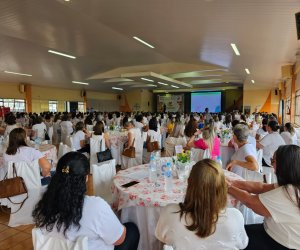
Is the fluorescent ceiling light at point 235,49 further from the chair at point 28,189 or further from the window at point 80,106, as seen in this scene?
the window at point 80,106

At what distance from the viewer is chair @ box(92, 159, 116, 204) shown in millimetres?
2975

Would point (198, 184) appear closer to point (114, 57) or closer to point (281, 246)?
point (281, 246)

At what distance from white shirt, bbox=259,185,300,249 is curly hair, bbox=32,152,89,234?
1.30 metres

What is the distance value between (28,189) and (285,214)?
9.79 ft

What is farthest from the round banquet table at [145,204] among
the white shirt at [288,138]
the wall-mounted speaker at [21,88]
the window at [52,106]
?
the window at [52,106]

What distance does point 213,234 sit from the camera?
57.9 inches

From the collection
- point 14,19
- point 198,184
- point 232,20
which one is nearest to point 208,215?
point 198,184

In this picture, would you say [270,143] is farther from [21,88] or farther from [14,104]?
[14,104]

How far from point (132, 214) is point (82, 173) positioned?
96 centimetres

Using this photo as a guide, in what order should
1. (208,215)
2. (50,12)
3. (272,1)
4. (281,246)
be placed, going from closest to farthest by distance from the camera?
(208,215), (281,246), (272,1), (50,12)

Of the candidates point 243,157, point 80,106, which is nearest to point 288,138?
point 243,157

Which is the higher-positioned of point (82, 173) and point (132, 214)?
point (82, 173)

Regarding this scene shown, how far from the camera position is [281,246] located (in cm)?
180

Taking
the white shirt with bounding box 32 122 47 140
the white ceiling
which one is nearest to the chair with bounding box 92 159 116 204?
the white ceiling
